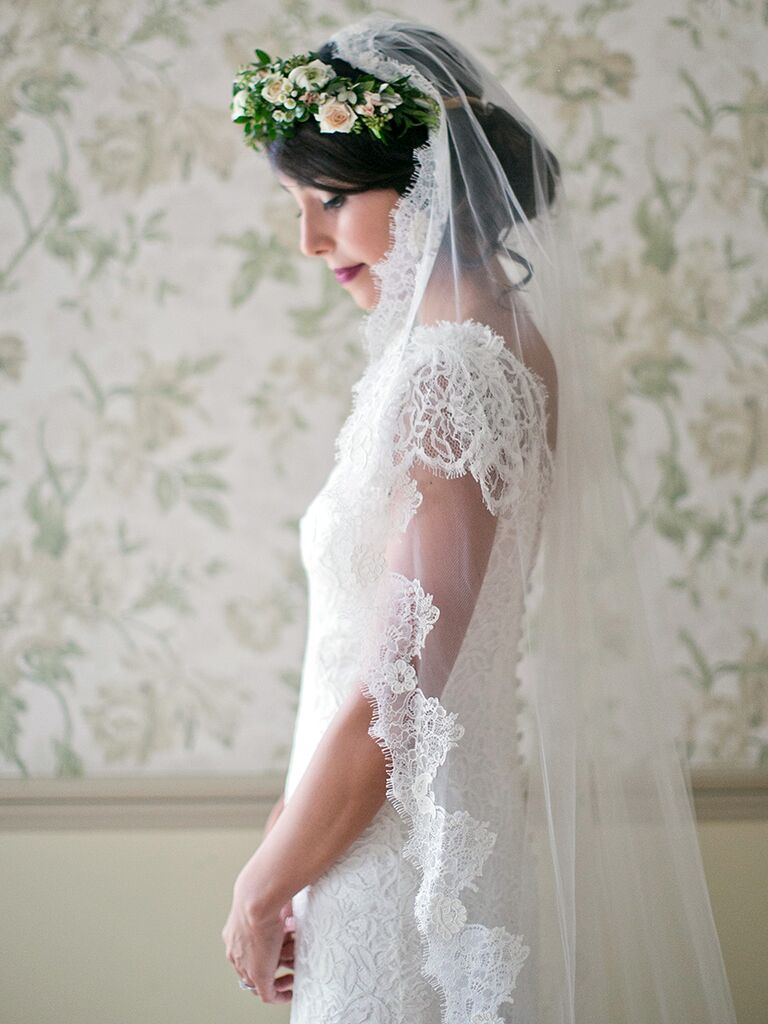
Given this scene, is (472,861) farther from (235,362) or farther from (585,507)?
(235,362)

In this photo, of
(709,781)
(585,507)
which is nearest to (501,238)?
(585,507)

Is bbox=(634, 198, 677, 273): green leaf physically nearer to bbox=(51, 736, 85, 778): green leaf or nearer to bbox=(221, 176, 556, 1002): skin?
bbox=(221, 176, 556, 1002): skin

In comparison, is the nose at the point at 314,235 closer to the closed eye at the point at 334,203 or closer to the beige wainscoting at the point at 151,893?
the closed eye at the point at 334,203

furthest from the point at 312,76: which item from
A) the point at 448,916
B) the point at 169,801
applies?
the point at 169,801

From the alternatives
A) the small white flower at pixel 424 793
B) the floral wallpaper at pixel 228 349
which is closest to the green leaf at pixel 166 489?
the floral wallpaper at pixel 228 349

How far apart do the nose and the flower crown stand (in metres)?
0.11

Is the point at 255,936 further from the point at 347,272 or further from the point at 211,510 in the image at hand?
the point at 211,510

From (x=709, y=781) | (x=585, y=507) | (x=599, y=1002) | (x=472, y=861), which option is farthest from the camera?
(x=709, y=781)

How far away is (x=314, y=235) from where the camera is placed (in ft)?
3.85

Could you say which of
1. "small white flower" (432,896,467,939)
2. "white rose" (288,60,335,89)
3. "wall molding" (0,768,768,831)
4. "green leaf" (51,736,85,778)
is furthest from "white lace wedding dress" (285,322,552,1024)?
"green leaf" (51,736,85,778)

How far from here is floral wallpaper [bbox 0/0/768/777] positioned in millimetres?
1731

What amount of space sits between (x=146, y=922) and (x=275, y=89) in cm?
139

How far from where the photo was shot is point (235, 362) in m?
1.75

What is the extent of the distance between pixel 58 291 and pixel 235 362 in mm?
361
